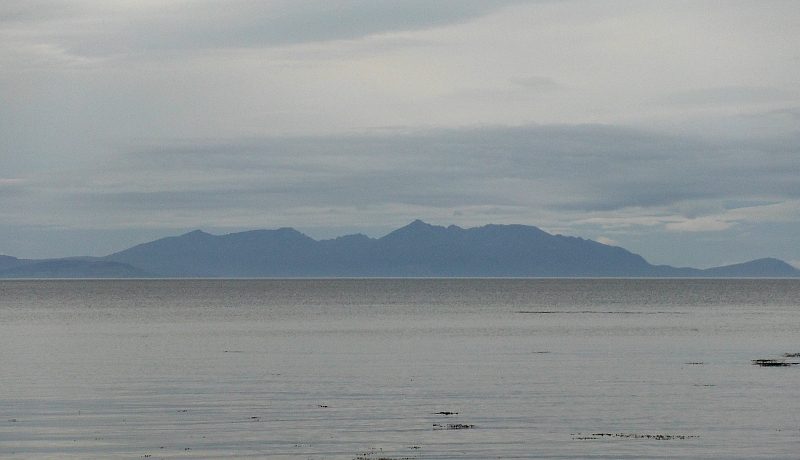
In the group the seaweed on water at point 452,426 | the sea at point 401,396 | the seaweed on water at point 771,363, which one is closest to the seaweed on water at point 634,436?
the sea at point 401,396

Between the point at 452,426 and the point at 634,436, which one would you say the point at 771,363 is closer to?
the point at 634,436

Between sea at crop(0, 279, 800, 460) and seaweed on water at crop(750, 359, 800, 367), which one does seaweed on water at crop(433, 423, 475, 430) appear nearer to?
sea at crop(0, 279, 800, 460)

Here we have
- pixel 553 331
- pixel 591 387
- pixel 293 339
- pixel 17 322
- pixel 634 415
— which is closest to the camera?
pixel 634 415

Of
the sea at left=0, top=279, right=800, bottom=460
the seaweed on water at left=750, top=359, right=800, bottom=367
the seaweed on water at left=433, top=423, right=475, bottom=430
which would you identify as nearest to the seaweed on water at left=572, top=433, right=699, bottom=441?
the sea at left=0, top=279, right=800, bottom=460

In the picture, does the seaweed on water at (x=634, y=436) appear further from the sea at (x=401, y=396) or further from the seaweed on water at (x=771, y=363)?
the seaweed on water at (x=771, y=363)

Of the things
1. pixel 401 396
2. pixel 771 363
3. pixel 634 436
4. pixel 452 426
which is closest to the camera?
pixel 634 436

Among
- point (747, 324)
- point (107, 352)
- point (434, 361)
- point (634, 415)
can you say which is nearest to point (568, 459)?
point (634, 415)

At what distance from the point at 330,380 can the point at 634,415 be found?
17.3m

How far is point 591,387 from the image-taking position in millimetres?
45938

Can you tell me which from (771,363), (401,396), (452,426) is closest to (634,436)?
(452,426)

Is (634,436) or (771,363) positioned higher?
(771,363)

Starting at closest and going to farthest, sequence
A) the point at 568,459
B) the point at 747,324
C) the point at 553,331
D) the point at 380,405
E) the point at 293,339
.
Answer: the point at 568,459
the point at 380,405
the point at 293,339
the point at 553,331
the point at 747,324

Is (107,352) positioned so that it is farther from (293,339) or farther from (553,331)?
(553,331)

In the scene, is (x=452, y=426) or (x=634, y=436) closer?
(x=634, y=436)
